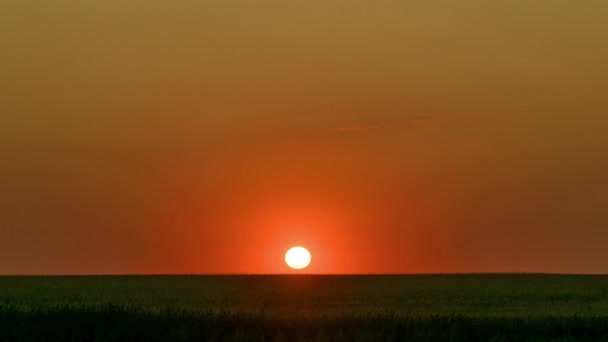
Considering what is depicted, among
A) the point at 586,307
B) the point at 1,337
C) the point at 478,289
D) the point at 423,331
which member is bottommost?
the point at 1,337

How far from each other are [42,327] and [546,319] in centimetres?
1279

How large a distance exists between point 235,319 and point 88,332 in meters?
3.62

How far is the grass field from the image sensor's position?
22.8m

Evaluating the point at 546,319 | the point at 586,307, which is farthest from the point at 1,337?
the point at 586,307

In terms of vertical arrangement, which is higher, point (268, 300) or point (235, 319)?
point (268, 300)

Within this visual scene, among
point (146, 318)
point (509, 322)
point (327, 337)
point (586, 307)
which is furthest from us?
point (586, 307)

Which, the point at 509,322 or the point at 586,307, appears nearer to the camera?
the point at 509,322

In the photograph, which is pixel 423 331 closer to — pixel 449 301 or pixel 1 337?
pixel 1 337

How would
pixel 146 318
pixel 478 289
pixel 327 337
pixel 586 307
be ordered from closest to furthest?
1. pixel 327 337
2. pixel 146 318
3. pixel 586 307
4. pixel 478 289

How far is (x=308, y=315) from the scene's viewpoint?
29391mm

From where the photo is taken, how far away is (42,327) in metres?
23.1

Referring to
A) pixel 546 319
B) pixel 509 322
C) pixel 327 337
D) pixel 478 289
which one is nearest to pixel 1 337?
pixel 327 337

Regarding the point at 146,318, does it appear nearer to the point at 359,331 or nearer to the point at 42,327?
the point at 42,327

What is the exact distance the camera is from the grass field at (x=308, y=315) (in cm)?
2284
